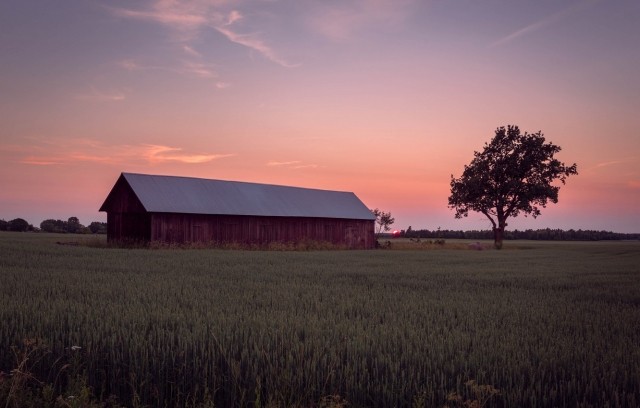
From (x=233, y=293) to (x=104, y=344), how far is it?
21.4 feet

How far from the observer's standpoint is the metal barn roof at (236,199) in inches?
1817

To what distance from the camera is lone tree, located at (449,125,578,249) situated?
210 ft

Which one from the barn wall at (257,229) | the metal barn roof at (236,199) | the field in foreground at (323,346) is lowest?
the field in foreground at (323,346)

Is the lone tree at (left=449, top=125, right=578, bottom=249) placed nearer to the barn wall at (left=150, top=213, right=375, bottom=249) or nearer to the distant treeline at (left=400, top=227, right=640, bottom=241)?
the barn wall at (left=150, top=213, right=375, bottom=249)

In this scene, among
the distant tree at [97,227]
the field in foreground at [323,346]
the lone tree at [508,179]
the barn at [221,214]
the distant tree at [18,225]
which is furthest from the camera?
the distant tree at [18,225]

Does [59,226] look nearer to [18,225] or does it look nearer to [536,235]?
[18,225]

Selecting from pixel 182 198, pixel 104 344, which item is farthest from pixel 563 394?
pixel 182 198

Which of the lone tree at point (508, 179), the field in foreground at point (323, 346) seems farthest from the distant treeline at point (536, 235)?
the field in foreground at point (323, 346)

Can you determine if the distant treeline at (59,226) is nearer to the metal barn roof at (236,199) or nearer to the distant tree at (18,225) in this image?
the distant tree at (18,225)

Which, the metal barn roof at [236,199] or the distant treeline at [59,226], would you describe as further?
the distant treeline at [59,226]

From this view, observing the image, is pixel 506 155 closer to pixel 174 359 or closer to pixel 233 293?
pixel 233 293

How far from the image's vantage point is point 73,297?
40.0ft

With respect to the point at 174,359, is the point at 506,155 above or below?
above

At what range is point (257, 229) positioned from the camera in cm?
5084
